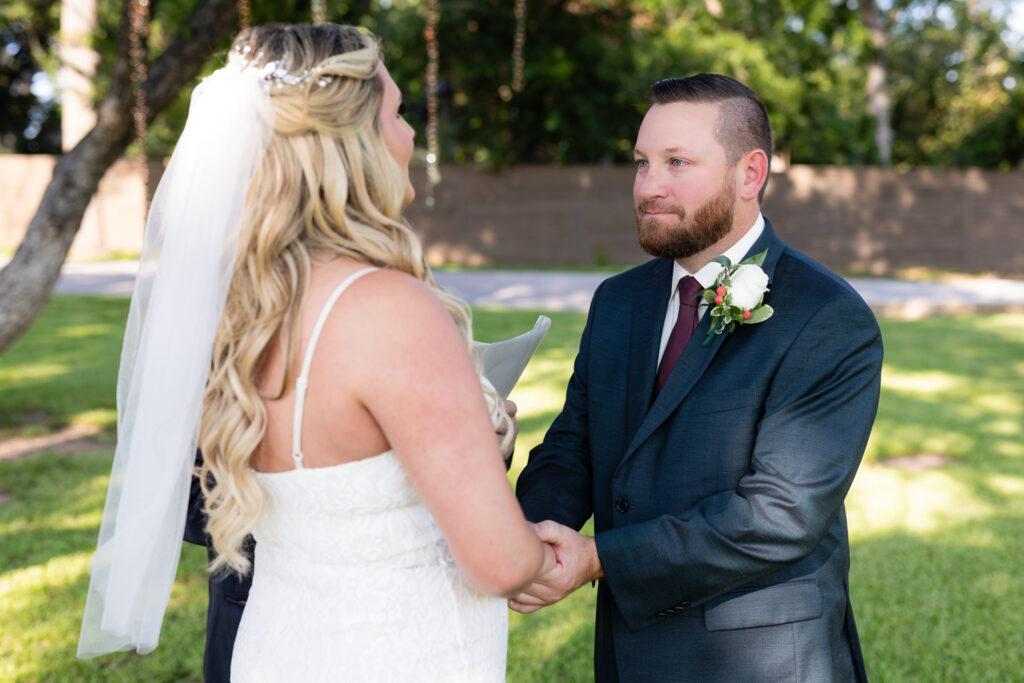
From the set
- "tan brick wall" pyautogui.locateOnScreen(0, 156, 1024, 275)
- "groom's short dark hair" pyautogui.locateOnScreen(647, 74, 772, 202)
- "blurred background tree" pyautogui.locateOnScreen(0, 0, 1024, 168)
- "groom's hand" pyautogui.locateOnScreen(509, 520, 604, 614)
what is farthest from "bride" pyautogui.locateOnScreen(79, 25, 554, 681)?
"tan brick wall" pyautogui.locateOnScreen(0, 156, 1024, 275)

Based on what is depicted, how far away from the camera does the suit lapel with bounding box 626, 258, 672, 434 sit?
8.08 ft

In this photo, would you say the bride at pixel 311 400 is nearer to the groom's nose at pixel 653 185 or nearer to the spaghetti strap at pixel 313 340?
the spaghetti strap at pixel 313 340

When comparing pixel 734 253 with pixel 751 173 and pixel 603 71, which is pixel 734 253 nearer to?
pixel 751 173

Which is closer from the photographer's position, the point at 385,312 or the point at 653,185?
the point at 385,312

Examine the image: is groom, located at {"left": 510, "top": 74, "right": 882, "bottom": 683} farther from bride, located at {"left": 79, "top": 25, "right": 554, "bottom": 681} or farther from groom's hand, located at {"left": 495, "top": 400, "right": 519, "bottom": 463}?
bride, located at {"left": 79, "top": 25, "right": 554, "bottom": 681}

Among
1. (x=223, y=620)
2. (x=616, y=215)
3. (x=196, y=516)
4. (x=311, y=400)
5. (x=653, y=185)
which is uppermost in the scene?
(x=653, y=185)

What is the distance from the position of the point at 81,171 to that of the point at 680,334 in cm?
593

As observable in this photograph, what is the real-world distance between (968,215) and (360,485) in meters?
25.1

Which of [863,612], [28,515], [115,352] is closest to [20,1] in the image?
[115,352]

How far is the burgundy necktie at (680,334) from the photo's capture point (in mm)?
2457

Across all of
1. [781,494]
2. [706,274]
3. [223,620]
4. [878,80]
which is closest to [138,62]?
[223,620]

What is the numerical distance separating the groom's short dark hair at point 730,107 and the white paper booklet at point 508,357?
68 cm

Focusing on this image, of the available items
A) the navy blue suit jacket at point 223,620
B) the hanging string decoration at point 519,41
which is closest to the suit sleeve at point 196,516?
the navy blue suit jacket at point 223,620

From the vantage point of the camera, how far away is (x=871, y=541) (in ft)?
18.5
